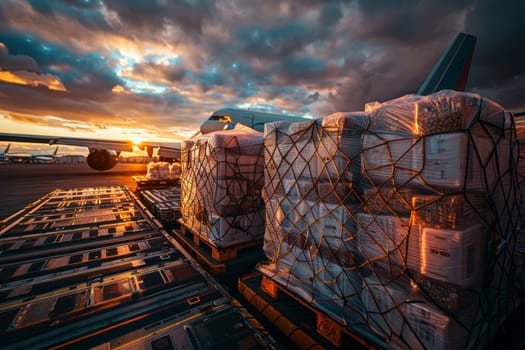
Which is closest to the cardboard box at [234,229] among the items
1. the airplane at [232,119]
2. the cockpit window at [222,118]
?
the airplane at [232,119]

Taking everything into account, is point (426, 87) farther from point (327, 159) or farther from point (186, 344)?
point (186, 344)

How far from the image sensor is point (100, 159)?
1606cm

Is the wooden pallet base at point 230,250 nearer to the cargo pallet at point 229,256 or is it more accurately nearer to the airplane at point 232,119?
the cargo pallet at point 229,256

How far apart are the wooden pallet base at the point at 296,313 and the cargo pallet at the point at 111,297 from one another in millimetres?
299

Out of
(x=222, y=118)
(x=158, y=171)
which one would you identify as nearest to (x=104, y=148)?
(x=158, y=171)

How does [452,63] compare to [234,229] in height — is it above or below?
above

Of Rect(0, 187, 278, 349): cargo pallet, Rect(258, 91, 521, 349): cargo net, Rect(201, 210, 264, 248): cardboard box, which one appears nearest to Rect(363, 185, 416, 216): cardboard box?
Rect(258, 91, 521, 349): cargo net

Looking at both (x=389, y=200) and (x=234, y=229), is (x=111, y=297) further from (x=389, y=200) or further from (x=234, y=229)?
(x=389, y=200)

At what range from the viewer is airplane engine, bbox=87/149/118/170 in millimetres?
15883

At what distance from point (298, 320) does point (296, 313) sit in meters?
0.13

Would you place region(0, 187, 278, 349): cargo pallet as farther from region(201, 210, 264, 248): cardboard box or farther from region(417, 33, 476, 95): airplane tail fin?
region(417, 33, 476, 95): airplane tail fin

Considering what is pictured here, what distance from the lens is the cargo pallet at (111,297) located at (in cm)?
221

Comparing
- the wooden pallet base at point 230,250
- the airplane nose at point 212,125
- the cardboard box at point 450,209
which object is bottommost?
the wooden pallet base at point 230,250

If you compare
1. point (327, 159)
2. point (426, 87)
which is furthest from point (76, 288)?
point (426, 87)
